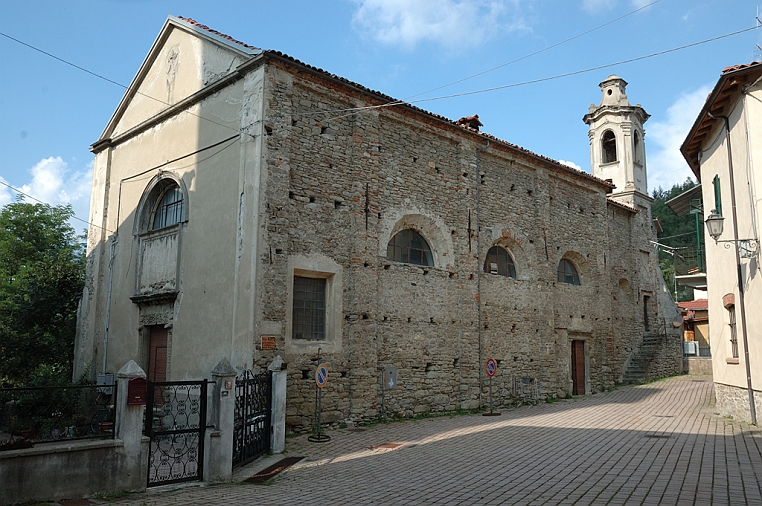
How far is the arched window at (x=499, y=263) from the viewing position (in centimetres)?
1709

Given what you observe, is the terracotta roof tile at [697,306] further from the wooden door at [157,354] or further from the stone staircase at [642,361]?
the wooden door at [157,354]

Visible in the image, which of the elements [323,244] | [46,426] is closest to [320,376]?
[323,244]

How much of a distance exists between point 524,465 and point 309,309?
19.4 feet

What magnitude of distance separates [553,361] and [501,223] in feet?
15.6

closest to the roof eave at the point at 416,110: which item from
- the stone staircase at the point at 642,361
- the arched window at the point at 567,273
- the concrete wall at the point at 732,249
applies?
the arched window at the point at 567,273

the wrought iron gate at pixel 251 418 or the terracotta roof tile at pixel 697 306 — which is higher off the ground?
the terracotta roof tile at pixel 697 306

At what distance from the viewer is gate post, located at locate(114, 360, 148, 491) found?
283 inches

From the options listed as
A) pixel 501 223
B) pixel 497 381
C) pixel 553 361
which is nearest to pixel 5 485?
pixel 497 381

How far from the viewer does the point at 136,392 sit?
7285mm

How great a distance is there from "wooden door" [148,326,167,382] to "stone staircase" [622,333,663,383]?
56.6 feet

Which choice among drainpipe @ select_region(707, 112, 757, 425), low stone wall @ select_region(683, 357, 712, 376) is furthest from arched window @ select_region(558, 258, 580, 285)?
low stone wall @ select_region(683, 357, 712, 376)

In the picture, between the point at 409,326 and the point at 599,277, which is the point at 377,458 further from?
the point at 599,277

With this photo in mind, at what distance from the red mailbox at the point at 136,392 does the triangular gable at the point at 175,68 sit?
7766mm

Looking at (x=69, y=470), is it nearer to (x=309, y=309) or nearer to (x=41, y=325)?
(x=309, y=309)
